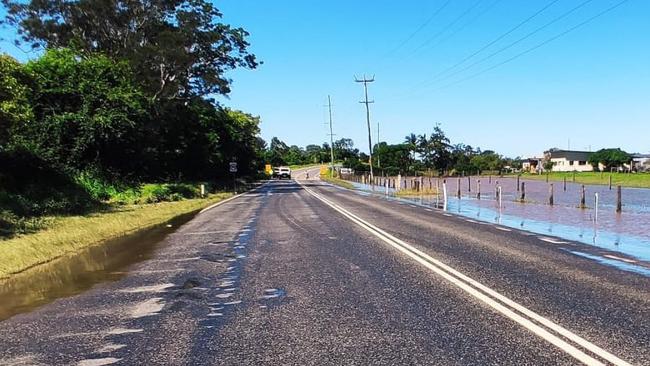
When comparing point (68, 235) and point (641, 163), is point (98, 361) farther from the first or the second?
point (641, 163)

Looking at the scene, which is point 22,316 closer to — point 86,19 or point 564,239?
point 564,239

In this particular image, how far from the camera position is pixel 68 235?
16344mm

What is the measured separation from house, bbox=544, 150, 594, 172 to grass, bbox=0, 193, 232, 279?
121203 mm

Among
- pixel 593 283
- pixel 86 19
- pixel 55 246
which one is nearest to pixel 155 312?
pixel 593 283

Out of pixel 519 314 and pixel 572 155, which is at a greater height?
pixel 519 314

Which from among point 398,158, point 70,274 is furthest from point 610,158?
point 70,274

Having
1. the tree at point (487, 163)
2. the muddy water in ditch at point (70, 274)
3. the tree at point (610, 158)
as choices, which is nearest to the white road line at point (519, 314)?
the muddy water in ditch at point (70, 274)

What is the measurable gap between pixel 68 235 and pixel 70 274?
18.7 ft

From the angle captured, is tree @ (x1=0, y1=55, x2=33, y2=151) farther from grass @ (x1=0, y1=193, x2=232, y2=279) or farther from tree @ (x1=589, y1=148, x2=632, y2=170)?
tree @ (x1=589, y1=148, x2=632, y2=170)

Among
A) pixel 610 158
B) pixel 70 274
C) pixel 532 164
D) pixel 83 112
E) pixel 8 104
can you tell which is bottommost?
pixel 532 164

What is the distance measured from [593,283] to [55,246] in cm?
1149

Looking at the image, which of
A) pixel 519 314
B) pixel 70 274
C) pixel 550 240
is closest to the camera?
pixel 519 314

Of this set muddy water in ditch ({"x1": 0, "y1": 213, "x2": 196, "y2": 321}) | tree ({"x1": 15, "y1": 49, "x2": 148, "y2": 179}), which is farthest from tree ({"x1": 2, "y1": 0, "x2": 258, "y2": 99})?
muddy water in ditch ({"x1": 0, "y1": 213, "x2": 196, "y2": 321})

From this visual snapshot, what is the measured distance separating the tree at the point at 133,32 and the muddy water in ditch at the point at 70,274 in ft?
99.7
